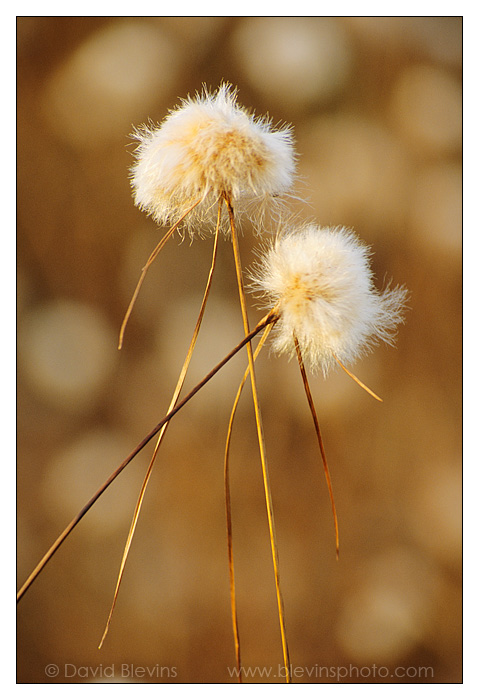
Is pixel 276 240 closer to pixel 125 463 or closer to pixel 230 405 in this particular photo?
pixel 125 463

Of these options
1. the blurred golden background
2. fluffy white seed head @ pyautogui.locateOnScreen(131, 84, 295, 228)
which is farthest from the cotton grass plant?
the blurred golden background

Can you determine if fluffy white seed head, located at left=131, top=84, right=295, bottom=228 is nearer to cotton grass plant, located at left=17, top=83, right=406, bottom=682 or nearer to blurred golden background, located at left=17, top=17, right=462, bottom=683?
cotton grass plant, located at left=17, top=83, right=406, bottom=682

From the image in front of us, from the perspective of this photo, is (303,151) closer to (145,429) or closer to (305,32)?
(305,32)

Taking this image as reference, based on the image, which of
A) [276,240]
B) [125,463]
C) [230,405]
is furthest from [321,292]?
[230,405]

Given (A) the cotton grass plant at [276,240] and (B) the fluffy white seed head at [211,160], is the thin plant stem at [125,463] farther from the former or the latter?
(B) the fluffy white seed head at [211,160]

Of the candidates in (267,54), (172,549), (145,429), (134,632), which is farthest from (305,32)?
(134,632)
